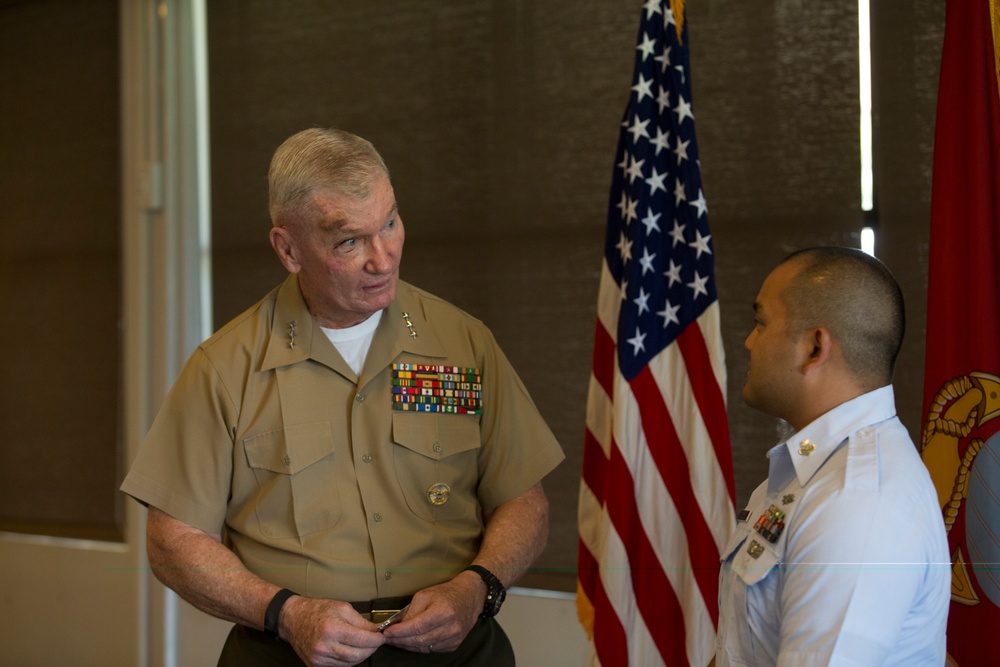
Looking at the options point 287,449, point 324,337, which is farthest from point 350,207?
point 287,449

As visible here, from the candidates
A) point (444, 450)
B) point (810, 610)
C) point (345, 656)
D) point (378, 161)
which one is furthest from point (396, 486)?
point (810, 610)

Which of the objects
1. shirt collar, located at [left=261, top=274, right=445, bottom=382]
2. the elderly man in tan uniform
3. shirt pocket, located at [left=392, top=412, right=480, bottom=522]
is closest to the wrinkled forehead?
the elderly man in tan uniform

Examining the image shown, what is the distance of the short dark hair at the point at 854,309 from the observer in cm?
137

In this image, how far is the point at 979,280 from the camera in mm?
2164

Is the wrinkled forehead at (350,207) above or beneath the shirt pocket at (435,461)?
above

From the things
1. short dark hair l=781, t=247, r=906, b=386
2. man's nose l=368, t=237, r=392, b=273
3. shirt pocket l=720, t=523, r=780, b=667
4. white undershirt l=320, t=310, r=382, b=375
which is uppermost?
man's nose l=368, t=237, r=392, b=273

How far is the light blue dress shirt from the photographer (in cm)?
116

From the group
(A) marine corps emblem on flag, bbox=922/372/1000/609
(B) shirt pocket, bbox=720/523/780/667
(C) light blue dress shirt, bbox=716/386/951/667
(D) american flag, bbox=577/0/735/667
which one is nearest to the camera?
(C) light blue dress shirt, bbox=716/386/951/667

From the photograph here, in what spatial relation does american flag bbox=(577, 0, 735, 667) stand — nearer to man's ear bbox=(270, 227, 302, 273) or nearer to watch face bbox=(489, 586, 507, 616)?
watch face bbox=(489, 586, 507, 616)

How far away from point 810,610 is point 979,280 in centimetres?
128

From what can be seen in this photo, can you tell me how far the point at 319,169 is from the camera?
1.61 metres

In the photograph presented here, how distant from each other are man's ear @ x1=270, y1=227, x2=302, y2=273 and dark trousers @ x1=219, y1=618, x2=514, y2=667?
64 cm

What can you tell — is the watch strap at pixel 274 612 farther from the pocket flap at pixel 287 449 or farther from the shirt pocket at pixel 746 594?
the shirt pocket at pixel 746 594

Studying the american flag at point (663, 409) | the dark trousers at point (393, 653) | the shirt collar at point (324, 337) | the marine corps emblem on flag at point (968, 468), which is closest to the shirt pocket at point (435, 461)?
the shirt collar at point (324, 337)
